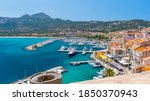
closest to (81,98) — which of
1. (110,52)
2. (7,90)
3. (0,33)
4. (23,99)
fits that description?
(23,99)

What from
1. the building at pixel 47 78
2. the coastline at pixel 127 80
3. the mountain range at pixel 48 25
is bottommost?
the mountain range at pixel 48 25

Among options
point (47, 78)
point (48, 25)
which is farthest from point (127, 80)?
point (48, 25)

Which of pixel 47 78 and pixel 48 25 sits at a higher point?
pixel 47 78

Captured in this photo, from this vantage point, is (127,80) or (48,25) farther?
(48,25)

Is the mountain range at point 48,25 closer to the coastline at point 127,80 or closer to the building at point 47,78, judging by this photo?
the coastline at point 127,80

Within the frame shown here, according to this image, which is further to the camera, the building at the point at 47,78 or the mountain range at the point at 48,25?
the mountain range at the point at 48,25

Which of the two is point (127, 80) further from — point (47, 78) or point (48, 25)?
point (48, 25)

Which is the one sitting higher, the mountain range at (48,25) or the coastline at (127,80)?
the coastline at (127,80)

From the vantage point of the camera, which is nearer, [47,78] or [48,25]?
[47,78]

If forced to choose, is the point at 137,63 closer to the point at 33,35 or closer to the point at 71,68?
the point at 71,68

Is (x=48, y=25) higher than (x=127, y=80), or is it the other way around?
(x=127, y=80)

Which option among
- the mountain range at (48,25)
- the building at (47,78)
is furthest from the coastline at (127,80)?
the mountain range at (48,25)
